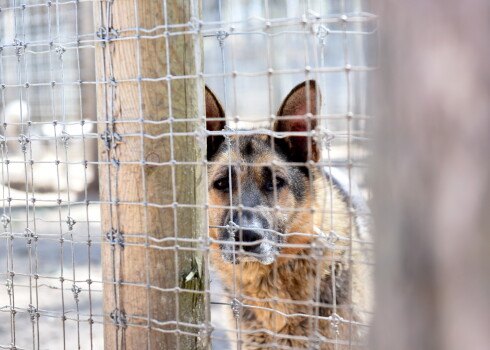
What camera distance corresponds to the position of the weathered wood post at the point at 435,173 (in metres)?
0.79

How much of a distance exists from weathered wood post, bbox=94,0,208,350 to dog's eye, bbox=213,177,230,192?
29.9 inches

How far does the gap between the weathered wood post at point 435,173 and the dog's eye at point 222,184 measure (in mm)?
2451

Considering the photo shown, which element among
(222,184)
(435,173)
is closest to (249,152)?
(222,184)

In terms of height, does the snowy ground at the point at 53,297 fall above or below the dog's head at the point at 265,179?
below

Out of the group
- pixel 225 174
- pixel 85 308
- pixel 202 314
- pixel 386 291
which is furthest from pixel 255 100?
pixel 386 291

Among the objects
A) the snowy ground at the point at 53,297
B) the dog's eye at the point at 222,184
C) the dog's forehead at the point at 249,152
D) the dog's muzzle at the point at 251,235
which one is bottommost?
the snowy ground at the point at 53,297

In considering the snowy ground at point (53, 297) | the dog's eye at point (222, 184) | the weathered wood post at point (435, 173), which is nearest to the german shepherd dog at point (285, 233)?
the dog's eye at point (222, 184)

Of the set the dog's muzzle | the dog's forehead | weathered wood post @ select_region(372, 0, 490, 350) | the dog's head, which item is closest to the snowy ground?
the dog's muzzle

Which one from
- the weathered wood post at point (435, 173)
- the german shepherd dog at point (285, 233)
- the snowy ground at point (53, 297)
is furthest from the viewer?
the german shepherd dog at point (285, 233)

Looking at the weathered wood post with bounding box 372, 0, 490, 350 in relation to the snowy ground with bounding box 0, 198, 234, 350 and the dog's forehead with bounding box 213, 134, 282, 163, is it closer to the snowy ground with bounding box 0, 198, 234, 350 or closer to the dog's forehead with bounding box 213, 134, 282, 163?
the snowy ground with bounding box 0, 198, 234, 350

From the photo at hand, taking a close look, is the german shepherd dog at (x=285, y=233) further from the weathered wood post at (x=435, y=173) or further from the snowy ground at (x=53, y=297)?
the weathered wood post at (x=435, y=173)

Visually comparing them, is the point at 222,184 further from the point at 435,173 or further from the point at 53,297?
the point at 53,297

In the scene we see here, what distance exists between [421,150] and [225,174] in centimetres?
250

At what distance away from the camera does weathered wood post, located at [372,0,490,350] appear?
793mm
